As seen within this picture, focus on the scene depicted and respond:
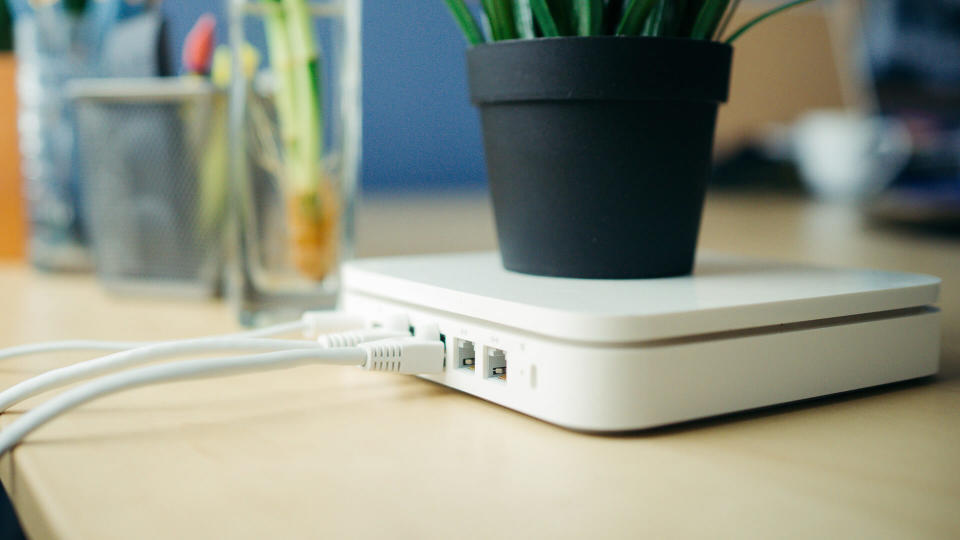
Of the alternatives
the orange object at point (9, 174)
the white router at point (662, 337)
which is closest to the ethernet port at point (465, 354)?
the white router at point (662, 337)

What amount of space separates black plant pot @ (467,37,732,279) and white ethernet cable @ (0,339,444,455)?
93mm

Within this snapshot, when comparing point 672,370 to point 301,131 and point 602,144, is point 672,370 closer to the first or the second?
point 602,144

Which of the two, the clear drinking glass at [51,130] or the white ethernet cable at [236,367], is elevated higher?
the clear drinking glass at [51,130]

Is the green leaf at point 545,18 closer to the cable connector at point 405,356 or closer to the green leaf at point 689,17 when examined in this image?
the green leaf at point 689,17

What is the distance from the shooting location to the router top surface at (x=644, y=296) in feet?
1.10

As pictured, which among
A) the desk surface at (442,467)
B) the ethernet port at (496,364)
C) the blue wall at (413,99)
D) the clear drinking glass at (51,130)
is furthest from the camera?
the blue wall at (413,99)

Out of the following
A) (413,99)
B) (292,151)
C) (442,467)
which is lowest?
(442,467)

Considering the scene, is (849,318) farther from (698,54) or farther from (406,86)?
(406,86)

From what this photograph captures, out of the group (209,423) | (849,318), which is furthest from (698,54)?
(209,423)

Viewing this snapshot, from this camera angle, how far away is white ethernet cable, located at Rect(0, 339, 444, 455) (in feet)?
1.01

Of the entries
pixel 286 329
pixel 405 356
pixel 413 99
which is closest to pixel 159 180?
pixel 286 329

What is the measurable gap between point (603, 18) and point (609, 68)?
0.03 metres

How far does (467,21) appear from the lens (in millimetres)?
467

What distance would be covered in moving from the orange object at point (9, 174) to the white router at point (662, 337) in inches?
27.5
